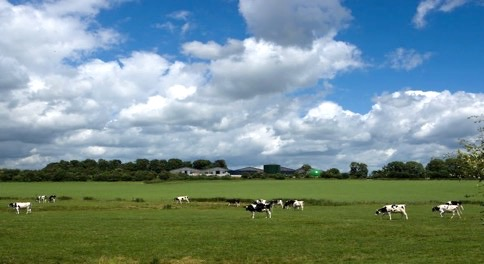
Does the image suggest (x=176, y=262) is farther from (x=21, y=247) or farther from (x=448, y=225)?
(x=448, y=225)

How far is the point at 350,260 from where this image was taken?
81.3ft

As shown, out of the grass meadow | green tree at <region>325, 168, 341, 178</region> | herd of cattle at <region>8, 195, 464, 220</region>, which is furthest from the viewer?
green tree at <region>325, 168, 341, 178</region>

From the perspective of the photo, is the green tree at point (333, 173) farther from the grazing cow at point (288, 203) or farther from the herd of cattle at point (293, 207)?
the grazing cow at point (288, 203)

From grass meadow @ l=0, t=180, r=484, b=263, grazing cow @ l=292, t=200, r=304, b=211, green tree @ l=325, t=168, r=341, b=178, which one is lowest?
grass meadow @ l=0, t=180, r=484, b=263

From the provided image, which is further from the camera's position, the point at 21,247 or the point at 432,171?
the point at 432,171

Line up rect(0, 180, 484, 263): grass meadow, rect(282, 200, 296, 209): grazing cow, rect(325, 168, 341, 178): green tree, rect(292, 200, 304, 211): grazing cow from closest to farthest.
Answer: rect(0, 180, 484, 263): grass meadow, rect(292, 200, 304, 211): grazing cow, rect(282, 200, 296, 209): grazing cow, rect(325, 168, 341, 178): green tree

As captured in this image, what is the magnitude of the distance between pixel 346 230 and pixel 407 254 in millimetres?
11246

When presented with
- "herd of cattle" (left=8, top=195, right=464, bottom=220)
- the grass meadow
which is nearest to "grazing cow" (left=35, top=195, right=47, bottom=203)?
"herd of cattle" (left=8, top=195, right=464, bottom=220)

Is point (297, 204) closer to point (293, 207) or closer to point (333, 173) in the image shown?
point (293, 207)

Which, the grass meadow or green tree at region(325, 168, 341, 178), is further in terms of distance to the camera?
green tree at region(325, 168, 341, 178)

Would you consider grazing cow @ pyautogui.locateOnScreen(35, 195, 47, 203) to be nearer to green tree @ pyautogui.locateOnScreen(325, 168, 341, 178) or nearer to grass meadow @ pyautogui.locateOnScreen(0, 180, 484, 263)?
grass meadow @ pyautogui.locateOnScreen(0, 180, 484, 263)

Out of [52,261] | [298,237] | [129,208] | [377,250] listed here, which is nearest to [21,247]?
[52,261]

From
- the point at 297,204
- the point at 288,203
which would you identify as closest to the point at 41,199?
the point at 288,203

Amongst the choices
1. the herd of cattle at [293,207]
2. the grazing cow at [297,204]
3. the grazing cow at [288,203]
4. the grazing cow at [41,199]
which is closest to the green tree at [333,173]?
the herd of cattle at [293,207]
